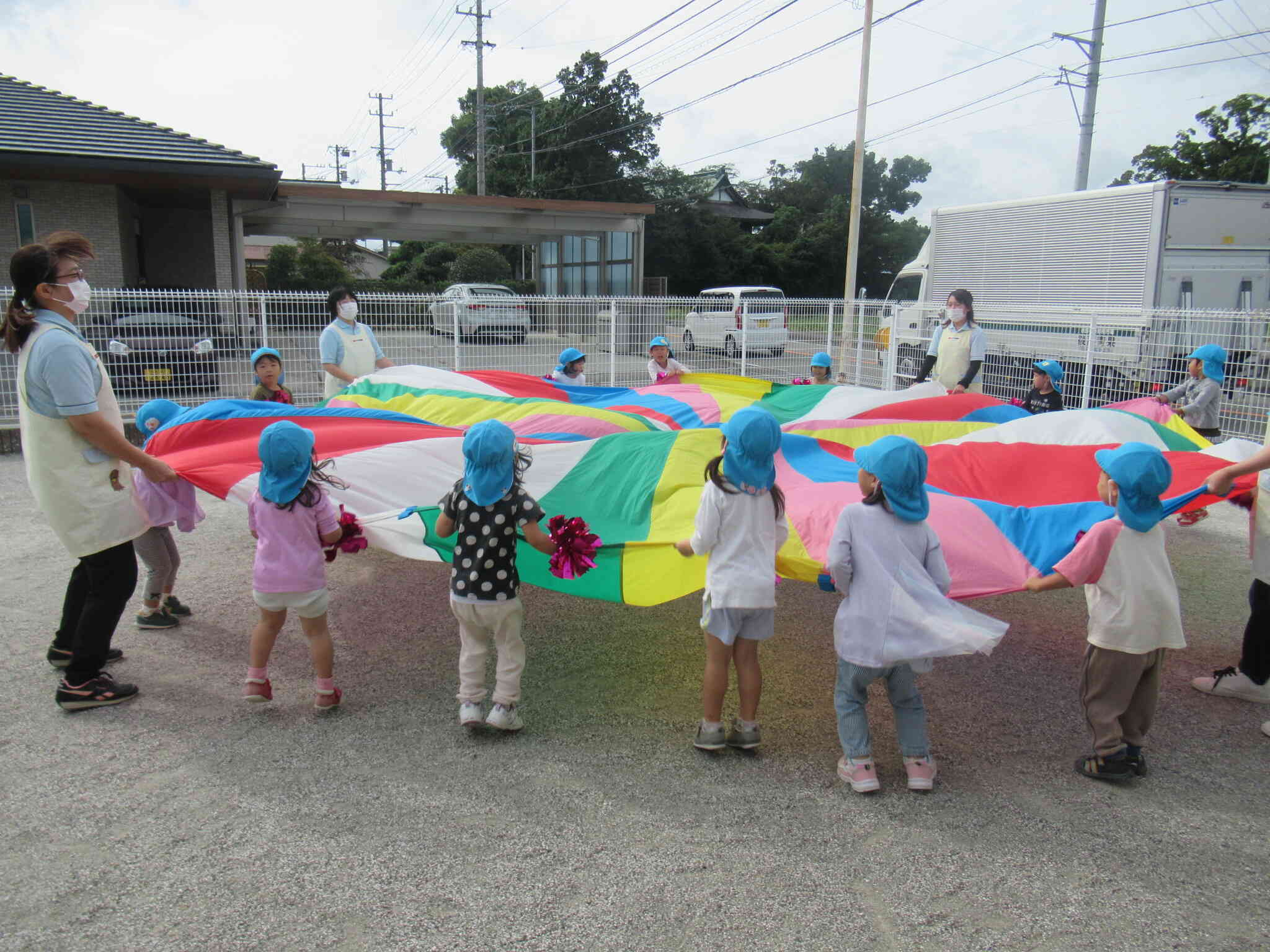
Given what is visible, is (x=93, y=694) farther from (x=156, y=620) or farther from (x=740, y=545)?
(x=740, y=545)

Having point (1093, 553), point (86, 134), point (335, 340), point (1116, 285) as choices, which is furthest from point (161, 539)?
point (86, 134)

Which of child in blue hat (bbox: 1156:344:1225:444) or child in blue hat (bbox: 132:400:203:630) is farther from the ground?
child in blue hat (bbox: 1156:344:1225:444)

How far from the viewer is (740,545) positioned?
9.44 ft

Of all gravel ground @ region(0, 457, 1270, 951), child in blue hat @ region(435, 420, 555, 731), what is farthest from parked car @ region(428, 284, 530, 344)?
child in blue hat @ region(435, 420, 555, 731)

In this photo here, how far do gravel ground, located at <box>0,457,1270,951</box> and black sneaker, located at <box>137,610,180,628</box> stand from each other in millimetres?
53

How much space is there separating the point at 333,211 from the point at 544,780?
16.6 metres

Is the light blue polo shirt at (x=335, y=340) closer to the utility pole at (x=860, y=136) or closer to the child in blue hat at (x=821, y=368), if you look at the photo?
the child in blue hat at (x=821, y=368)

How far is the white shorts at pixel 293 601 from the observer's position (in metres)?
3.16

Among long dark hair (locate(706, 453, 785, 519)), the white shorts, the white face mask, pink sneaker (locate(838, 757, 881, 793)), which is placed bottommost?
pink sneaker (locate(838, 757, 881, 793))

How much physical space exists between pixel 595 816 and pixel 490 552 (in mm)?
900

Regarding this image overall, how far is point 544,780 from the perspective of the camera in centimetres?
285

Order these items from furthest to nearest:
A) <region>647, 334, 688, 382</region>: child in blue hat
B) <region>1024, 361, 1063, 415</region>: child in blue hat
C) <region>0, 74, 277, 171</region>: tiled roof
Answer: <region>0, 74, 277, 171</region>: tiled roof → <region>647, 334, 688, 382</region>: child in blue hat → <region>1024, 361, 1063, 415</region>: child in blue hat

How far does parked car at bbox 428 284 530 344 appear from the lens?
10.0 m

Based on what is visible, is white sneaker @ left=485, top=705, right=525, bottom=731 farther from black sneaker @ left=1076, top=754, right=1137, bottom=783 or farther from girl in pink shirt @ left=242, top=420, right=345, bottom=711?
black sneaker @ left=1076, top=754, right=1137, bottom=783
